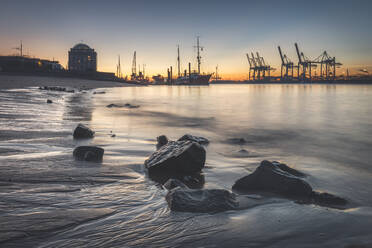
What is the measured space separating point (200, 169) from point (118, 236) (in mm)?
1804

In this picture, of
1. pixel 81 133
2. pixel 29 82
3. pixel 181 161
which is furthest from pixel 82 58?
pixel 181 161

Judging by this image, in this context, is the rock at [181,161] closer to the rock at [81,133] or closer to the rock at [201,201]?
the rock at [201,201]

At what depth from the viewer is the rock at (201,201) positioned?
7.36ft

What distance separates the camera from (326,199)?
2623 millimetres

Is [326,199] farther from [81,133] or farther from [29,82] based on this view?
[29,82]

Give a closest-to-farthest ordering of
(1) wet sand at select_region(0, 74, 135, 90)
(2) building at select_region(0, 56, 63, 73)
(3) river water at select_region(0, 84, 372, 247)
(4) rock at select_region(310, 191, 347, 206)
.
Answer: (3) river water at select_region(0, 84, 372, 247) < (4) rock at select_region(310, 191, 347, 206) < (1) wet sand at select_region(0, 74, 135, 90) < (2) building at select_region(0, 56, 63, 73)

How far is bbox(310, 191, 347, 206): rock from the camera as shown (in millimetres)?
2570

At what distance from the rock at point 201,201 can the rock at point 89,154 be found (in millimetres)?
1674

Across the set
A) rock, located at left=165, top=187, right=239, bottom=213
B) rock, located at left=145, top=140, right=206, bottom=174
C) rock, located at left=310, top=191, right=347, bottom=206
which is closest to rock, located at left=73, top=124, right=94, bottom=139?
rock, located at left=145, top=140, right=206, bottom=174

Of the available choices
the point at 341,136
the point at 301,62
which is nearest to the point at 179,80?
the point at 301,62

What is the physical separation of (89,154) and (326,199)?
292cm

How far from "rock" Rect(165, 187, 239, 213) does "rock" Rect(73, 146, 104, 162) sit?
1.67 m

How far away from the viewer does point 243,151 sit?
4922 mm

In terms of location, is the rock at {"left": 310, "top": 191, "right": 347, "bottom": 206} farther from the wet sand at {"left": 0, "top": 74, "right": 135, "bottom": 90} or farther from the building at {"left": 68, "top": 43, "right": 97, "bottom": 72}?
the building at {"left": 68, "top": 43, "right": 97, "bottom": 72}
